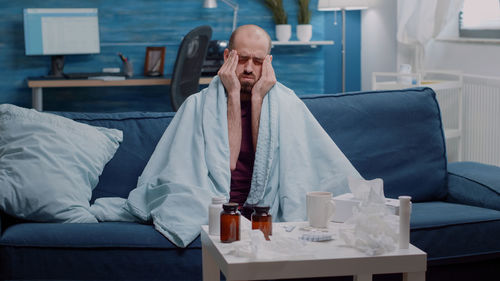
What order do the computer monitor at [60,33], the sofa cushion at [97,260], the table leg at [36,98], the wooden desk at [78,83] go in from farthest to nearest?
the computer monitor at [60,33] → the table leg at [36,98] → the wooden desk at [78,83] → the sofa cushion at [97,260]

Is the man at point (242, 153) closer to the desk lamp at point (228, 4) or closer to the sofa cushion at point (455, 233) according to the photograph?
the sofa cushion at point (455, 233)

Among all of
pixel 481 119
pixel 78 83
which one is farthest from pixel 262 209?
pixel 78 83

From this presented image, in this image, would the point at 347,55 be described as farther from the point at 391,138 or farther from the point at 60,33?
the point at 391,138

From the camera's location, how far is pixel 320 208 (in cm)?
172

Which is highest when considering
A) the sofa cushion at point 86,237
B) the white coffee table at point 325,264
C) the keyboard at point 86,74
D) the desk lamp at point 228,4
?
the desk lamp at point 228,4

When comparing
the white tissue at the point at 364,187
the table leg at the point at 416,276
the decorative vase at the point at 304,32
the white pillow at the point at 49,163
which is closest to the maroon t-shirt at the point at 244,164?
the white pillow at the point at 49,163

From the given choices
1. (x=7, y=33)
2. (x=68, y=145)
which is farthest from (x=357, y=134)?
(x=7, y=33)

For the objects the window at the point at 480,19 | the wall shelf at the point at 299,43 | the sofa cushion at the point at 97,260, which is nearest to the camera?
the sofa cushion at the point at 97,260

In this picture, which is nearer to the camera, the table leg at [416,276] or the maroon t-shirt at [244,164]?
the table leg at [416,276]

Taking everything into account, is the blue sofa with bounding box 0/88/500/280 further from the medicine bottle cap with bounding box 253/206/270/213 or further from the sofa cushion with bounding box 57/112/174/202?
the medicine bottle cap with bounding box 253/206/270/213

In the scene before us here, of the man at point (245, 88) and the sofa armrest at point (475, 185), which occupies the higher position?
the man at point (245, 88)

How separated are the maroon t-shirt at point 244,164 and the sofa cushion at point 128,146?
12.0 inches

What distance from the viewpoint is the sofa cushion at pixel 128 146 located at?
2.44m

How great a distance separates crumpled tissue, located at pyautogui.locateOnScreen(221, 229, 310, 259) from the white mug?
18cm
